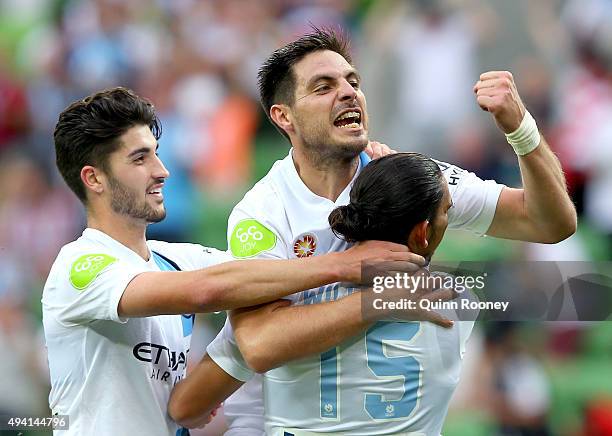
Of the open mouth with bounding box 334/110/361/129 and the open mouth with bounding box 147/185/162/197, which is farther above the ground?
the open mouth with bounding box 334/110/361/129

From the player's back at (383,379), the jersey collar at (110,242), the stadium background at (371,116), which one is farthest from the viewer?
the stadium background at (371,116)

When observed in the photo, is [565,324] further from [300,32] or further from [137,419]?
[137,419]

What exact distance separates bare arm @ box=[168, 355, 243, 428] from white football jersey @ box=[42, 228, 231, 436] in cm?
9

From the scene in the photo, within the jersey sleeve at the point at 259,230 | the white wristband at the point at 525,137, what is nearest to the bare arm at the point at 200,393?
the jersey sleeve at the point at 259,230

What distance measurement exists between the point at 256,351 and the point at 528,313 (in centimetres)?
137

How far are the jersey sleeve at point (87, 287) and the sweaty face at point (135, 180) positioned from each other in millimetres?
275

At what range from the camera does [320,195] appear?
4.34m

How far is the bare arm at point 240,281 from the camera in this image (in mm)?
3836

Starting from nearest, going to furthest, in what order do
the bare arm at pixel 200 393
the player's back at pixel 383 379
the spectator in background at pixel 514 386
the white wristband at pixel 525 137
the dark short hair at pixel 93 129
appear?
1. the player's back at pixel 383 379
2. the white wristband at pixel 525 137
3. the bare arm at pixel 200 393
4. the dark short hair at pixel 93 129
5. the spectator in background at pixel 514 386

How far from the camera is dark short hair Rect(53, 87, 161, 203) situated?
4.61m

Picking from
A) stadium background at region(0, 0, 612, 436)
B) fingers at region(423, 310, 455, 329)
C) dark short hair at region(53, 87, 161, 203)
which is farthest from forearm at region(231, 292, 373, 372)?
stadium background at region(0, 0, 612, 436)

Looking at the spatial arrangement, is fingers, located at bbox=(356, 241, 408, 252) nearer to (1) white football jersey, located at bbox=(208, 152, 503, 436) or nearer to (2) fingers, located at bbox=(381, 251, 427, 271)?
(2) fingers, located at bbox=(381, 251, 427, 271)

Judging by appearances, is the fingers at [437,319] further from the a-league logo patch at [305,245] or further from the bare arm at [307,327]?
the a-league logo patch at [305,245]

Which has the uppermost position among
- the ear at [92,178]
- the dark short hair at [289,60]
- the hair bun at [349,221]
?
the dark short hair at [289,60]
